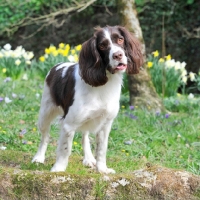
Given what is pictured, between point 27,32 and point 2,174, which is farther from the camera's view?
point 27,32

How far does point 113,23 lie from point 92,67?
9.20m

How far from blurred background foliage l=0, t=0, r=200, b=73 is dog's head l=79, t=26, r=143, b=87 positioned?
7.16m

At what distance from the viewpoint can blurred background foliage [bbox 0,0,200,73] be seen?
39.5 feet

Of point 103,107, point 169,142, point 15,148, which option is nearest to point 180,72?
point 169,142

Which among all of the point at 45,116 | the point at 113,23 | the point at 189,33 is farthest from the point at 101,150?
the point at 113,23

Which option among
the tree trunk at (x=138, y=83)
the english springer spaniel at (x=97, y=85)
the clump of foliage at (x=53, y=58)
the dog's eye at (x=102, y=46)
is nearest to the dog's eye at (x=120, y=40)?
the english springer spaniel at (x=97, y=85)

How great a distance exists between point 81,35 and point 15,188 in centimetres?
1050

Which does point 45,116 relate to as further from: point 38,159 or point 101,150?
point 101,150

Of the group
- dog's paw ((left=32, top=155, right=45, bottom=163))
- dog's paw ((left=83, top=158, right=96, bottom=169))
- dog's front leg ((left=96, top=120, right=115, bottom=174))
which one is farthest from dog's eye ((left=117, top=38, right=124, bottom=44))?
dog's paw ((left=32, top=155, right=45, bottom=163))

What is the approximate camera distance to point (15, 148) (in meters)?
5.18

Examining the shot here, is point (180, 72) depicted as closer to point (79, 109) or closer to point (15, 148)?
point (15, 148)

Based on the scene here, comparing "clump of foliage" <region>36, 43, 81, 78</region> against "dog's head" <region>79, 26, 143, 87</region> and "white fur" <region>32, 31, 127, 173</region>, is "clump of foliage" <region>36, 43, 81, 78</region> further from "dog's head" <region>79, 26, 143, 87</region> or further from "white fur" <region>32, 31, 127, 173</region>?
"dog's head" <region>79, 26, 143, 87</region>

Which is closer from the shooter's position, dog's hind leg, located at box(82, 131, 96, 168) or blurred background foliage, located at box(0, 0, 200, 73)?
dog's hind leg, located at box(82, 131, 96, 168)

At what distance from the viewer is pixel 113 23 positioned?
12812mm
